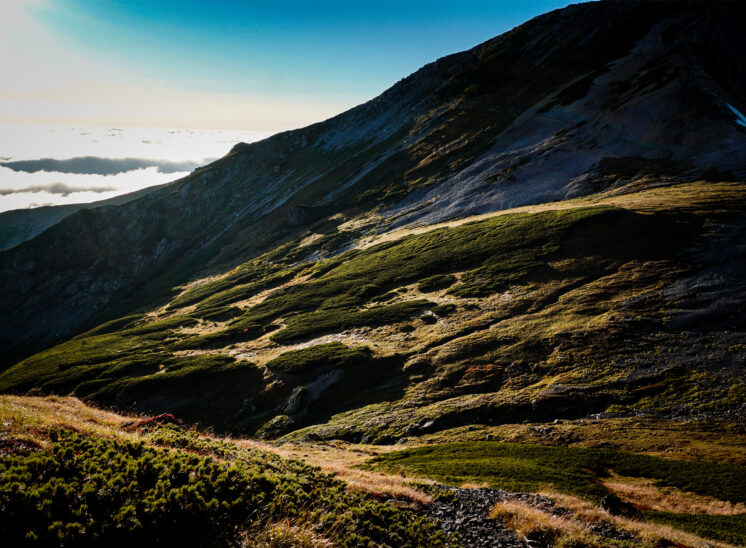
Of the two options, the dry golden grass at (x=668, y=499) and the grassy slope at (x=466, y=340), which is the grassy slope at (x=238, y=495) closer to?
the dry golden grass at (x=668, y=499)

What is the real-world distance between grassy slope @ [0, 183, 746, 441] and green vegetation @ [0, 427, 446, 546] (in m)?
20.9

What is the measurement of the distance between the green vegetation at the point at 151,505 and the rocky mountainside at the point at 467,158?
80.3 m

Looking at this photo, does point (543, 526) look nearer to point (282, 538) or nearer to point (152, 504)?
point (282, 538)

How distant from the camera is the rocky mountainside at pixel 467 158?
80.0m

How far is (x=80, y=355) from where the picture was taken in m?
80.4

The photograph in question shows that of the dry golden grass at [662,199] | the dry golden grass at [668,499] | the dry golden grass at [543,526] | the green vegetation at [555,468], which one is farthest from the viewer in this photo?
the dry golden grass at [662,199]

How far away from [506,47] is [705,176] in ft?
466

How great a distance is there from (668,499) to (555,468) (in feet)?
17.4

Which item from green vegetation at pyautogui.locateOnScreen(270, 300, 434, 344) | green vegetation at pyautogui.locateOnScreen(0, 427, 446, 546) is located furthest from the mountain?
green vegetation at pyautogui.locateOnScreen(270, 300, 434, 344)

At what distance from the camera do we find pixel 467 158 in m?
115

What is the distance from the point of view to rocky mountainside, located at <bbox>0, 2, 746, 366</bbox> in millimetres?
80000

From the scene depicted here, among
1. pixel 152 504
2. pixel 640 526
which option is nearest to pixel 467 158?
pixel 640 526

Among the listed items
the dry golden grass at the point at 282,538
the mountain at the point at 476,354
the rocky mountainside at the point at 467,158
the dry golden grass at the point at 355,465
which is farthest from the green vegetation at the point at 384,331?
the dry golden grass at the point at 282,538

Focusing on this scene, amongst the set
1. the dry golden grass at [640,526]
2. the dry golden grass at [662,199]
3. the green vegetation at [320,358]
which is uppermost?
the dry golden grass at [662,199]
